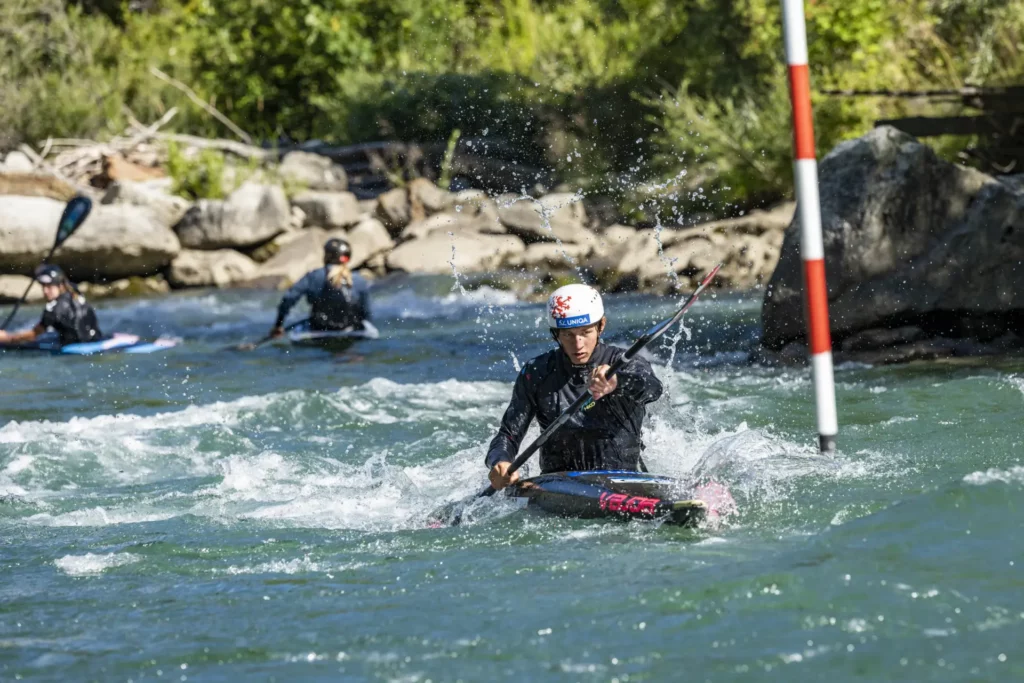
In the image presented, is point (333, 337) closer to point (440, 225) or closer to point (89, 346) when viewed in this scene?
point (89, 346)

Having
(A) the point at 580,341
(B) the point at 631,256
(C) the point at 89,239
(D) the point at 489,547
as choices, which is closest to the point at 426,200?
(B) the point at 631,256

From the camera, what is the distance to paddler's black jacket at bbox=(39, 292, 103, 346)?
12797 millimetres

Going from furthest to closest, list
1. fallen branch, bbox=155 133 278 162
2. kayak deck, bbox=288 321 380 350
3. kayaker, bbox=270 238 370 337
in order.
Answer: fallen branch, bbox=155 133 278 162, kayak deck, bbox=288 321 380 350, kayaker, bbox=270 238 370 337

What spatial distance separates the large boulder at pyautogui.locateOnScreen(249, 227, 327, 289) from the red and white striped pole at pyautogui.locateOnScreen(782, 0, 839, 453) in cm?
1377

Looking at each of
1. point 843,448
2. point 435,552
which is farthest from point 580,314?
point 843,448

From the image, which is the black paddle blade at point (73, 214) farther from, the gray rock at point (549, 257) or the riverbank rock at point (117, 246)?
the gray rock at point (549, 257)

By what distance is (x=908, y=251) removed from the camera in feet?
35.3

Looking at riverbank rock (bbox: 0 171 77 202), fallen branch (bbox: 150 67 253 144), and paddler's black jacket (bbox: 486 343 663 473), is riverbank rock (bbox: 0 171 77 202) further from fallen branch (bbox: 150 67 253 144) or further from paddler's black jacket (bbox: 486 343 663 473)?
paddler's black jacket (bbox: 486 343 663 473)

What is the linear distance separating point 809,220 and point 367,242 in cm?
1468

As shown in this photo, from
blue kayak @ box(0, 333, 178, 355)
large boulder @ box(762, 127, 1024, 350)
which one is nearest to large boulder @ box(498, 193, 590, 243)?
blue kayak @ box(0, 333, 178, 355)

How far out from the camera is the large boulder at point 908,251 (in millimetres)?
10508

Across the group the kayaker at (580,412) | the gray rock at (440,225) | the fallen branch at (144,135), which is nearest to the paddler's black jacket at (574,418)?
the kayaker at (580,412)

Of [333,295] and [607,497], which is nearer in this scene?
[607,497]

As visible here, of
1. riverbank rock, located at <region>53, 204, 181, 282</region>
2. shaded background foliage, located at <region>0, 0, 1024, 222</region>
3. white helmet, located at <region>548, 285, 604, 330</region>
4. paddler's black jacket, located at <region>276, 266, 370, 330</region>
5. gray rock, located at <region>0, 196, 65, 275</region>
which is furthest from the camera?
riverbank rock, located at <region>53, 204, 181, 282</region>
